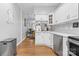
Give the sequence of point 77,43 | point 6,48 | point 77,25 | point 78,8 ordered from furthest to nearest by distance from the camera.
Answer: point 77,25
point 6,48
point 78,8
point 77,43

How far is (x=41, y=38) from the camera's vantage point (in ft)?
19.3

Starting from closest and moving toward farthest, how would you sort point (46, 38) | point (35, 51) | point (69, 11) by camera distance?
1. point (69, 11)
2. point (35, 51)
3. point (46, 38)

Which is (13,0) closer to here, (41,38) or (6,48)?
(6,48)

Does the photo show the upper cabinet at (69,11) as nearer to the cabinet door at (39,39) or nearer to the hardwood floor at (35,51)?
the hardwood floor at (35,51)

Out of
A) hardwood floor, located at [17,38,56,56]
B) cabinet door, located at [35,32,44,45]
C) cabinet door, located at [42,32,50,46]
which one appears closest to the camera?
hardwood floor, located at [17,38,56,56]

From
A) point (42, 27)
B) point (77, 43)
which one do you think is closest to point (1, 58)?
point (77, 43)

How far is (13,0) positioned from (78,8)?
2090mm

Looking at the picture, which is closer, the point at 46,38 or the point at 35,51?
the point at 35,51

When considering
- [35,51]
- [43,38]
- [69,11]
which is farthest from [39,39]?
[69,11]

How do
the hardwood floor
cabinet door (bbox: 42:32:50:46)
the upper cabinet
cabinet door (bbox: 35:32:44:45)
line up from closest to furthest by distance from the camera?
the upper cabinet, the hardwood floor, cabinet door (bbox: 42:32:50:46), cabinet door (bbox: 35:32:44:45)

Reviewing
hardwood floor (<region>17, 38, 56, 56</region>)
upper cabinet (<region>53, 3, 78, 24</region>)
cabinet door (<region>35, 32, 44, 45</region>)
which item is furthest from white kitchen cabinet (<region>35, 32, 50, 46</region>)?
upper cabinet (<region>53, 3, 78, 24</region>)

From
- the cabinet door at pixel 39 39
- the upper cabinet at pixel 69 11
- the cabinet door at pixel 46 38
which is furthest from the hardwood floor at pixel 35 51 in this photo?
the upper cabinet at pixel 69 11

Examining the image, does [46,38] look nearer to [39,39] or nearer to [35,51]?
[39,39]

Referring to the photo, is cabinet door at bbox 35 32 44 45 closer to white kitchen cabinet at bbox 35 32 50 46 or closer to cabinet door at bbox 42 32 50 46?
white kitchen cabinet at bbox 35 32 50 46
